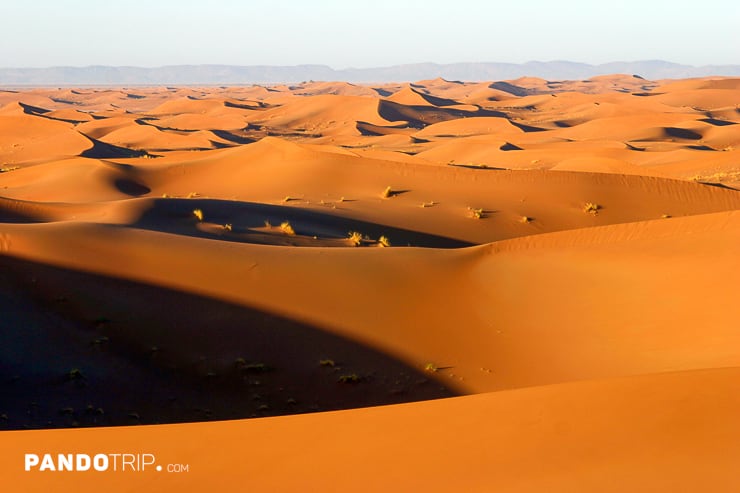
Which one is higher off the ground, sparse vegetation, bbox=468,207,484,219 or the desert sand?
the desert sand

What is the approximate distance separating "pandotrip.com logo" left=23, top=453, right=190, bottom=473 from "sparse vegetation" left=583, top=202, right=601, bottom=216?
69.1 ft

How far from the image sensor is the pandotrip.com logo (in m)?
4.70

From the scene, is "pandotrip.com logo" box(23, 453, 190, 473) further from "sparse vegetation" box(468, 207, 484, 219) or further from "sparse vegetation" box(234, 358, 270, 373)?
"sparse vegetation" box(468, 207, 484, 219)

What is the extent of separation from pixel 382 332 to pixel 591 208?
609 inches

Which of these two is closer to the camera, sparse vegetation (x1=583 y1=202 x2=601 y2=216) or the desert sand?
the desert sand

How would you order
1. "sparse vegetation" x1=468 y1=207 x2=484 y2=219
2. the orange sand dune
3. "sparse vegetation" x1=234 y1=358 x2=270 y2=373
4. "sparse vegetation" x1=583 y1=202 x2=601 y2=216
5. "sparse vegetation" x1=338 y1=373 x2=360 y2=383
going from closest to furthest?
1. the orange sand dune
2. "sparse vegetation" x1=338 y1=373 x2=360 y2=383
3. "sparse vegetation" x1=234 y1=358 x2=270 y2=373
4. "sparse vegetation" x1=468 y1=207 x2=484 y2=219
5. "sparse vegetation" x1=583 y1=202 x2=601 y2=216

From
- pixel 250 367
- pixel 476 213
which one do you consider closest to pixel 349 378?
pixel 250 367

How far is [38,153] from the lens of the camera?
47.5 m

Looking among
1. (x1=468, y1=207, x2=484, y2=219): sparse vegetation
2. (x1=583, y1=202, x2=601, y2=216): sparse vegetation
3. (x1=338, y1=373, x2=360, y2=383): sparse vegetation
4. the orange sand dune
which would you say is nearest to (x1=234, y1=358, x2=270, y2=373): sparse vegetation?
(x1=338, y1=373, x2=360, y2=383): sparse vegetation

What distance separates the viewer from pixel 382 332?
35.0 feet

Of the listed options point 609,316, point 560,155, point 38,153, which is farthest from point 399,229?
point 38,153

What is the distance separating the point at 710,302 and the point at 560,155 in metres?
29.7

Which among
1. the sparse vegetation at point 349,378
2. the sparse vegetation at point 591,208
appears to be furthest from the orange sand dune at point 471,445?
the sparse vegetation at point 591,208

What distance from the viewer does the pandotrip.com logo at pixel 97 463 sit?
4.70m
